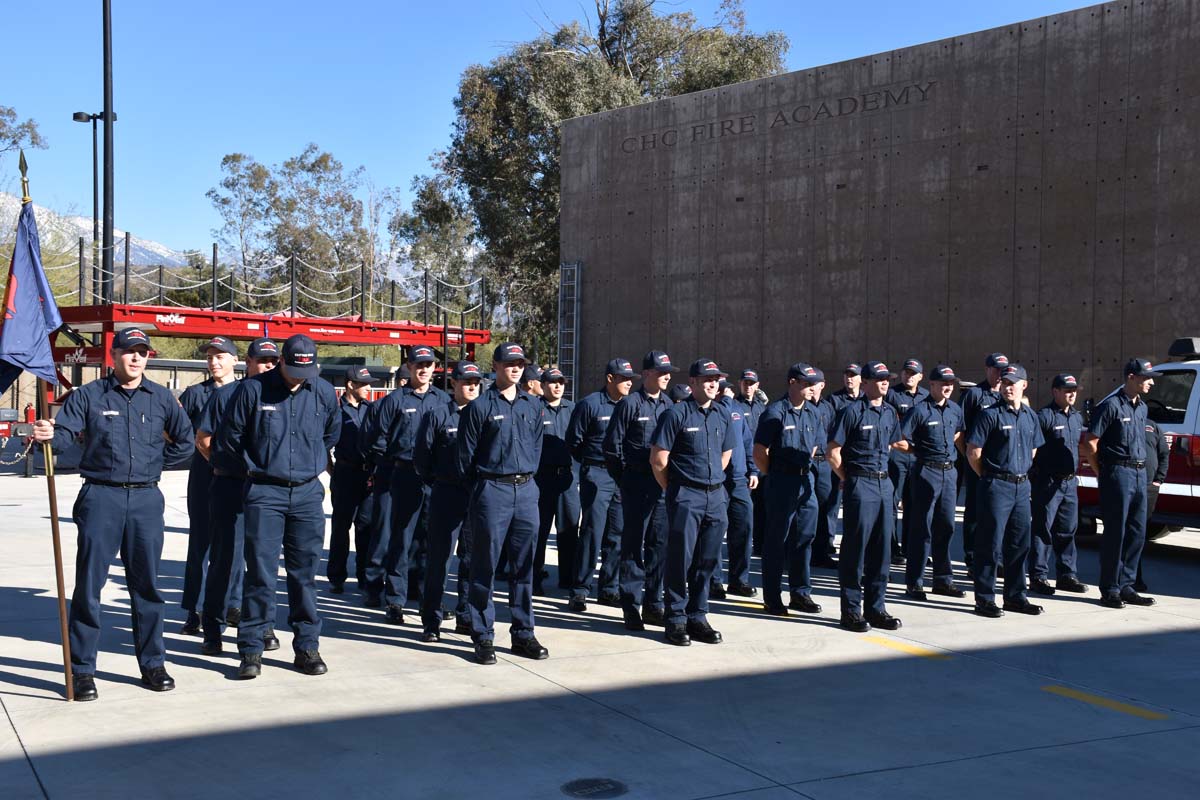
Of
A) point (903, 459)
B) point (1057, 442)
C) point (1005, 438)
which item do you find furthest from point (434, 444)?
point (1057, 442)

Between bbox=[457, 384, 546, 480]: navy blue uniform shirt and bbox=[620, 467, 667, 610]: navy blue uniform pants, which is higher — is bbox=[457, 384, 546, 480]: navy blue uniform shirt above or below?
above

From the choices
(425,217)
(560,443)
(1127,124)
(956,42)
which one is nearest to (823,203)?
(956,42)

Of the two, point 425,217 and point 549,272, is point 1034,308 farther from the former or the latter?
point 425,217

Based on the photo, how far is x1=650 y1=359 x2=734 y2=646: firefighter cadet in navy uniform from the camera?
8.12 m

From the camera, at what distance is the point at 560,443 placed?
998 cm

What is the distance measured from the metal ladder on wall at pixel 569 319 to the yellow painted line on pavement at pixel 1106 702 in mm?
22192

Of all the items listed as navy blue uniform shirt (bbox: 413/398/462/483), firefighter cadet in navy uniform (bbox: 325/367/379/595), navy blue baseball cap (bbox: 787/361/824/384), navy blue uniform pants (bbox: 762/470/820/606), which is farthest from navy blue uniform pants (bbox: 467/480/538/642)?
navy blue baseball cap (bbox: 787/361/824/384)

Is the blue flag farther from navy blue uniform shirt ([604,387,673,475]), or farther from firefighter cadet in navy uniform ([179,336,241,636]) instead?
navy blue uniform shirt ([604,387,673,475])

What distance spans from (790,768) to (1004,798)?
96 centimetres

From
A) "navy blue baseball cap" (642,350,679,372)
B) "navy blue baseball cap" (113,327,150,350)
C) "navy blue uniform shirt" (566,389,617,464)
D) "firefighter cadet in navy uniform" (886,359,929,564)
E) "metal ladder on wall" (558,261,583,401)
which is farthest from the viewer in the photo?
"metal ladder on wall" (558,261,583,401)

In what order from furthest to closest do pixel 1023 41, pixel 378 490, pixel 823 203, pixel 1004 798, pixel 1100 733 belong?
pixel 823 203 → pixel 1023 41 → pixel 378 490 → pixel 1100 733 → pixel 1004 798

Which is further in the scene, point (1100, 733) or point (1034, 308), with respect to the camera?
point (1034, 308)

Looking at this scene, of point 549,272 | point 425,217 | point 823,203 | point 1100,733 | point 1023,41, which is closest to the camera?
point 1100,733

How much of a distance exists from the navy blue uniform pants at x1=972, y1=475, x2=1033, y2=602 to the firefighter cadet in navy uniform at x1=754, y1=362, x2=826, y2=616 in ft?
4.44
